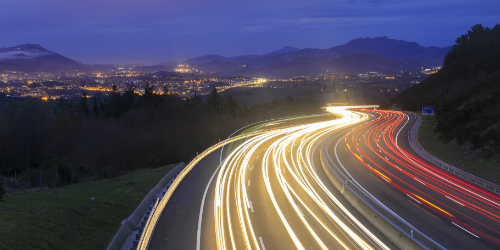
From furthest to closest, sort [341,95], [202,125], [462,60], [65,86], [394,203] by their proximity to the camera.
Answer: [341,95]
[65,86]
[462,60]
[202,125]
[394,203]

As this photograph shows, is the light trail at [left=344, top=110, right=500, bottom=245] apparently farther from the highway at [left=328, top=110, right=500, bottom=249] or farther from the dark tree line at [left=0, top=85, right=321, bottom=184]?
the dark tree line at [left=0, top=85, right=321, bottom=184]

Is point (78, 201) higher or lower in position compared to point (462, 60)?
lower

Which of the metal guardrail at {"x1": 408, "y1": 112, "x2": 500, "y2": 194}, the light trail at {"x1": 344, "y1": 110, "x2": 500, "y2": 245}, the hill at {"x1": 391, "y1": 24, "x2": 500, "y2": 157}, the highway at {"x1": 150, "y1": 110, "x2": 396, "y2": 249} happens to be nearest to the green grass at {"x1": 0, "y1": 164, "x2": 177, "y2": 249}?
the highway at {"x1": 150, "y1": 110, "x2": 396, "y2": 249}

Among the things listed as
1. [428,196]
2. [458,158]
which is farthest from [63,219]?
[458,158]

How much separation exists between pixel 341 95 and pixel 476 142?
129m

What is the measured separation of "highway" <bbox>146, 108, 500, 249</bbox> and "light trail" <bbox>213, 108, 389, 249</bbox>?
4 centimetres

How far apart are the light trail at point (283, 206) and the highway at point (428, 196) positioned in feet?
9.23

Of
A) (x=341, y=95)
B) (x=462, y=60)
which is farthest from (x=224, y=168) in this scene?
(x=341, y=95)

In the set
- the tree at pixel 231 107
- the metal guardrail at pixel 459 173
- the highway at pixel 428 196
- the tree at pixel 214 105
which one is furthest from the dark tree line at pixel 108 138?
the metal guardrail at pixel 459 173

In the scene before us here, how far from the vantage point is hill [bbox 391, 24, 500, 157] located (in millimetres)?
36156

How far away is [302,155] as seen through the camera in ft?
128

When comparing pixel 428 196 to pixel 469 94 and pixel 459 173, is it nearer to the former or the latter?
pixel 459 173

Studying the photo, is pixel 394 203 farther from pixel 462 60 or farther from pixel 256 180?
pixel 462 60

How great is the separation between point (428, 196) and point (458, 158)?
48.9 ft
